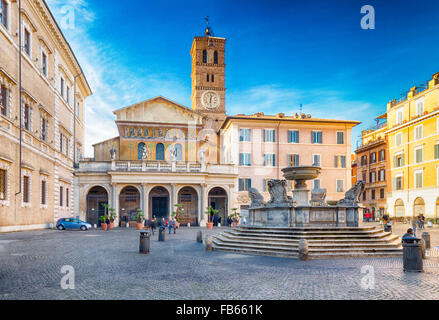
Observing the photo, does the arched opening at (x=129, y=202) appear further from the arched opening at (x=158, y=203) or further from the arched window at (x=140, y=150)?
the arched window at (x=140, y=150)

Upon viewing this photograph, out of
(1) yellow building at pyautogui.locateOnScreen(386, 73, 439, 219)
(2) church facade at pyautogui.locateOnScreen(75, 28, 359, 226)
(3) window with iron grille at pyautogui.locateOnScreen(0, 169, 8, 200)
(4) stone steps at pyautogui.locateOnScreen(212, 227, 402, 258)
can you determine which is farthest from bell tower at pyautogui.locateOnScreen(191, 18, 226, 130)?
(4) stone steps at pyautogui.locateOnScreen(212, 227, 402, 258)

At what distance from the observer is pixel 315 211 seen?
50.4 ft

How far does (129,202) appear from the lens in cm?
3981

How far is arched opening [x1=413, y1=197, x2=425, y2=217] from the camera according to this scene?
41.7 metres

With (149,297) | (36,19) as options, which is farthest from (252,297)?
Answer: (36,19)

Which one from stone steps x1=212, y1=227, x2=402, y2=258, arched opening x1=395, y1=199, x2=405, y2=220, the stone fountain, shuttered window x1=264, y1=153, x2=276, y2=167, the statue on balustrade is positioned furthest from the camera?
arched opening x1=395, y1=199, x2=405, y2=220

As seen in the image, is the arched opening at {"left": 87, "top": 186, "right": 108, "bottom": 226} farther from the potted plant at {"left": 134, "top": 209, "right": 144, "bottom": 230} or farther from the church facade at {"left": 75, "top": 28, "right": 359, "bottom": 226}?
the potted plant at {"left": 134, "top": 209, "right": 144, "bottom": 230}

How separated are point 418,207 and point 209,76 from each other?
40.1m

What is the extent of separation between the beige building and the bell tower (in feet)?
104

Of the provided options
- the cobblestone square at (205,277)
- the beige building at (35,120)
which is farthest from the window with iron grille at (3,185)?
the cobblestone square at (205,277)

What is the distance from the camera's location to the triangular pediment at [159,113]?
4184 centimetres

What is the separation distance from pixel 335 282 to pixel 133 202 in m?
33.3

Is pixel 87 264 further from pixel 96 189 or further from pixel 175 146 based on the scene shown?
pixel 175 146

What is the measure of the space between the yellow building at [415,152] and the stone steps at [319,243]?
2950 cm
